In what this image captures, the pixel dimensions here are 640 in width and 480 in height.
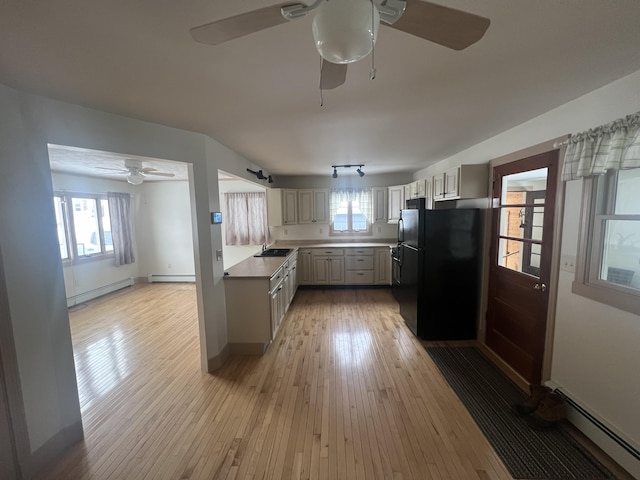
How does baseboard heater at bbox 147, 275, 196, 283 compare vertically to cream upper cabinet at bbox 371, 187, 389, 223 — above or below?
below

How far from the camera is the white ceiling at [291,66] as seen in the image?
3.37 ft

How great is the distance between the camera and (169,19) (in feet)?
3.42

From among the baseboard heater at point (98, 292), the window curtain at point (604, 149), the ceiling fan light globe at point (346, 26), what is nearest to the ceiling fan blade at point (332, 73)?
the ceiling fan light globe at point (346, 26)

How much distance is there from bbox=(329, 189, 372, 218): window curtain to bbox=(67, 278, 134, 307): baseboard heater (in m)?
4.74

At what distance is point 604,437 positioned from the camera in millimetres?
1728

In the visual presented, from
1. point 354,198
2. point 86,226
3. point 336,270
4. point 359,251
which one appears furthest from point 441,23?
point 86,226

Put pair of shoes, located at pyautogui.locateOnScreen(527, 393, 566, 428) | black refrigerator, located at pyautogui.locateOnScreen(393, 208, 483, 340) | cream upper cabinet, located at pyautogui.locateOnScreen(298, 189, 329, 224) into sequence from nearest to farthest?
pair of shoes, located at pyautogui.locateOnScreen(527, 393, 566, 428) → black refrigerator, located at pyautogui.locateOnScreen(393, 208, 483, 340) → cream upper cabinet, located at pyautogui.locateOnScreen(298, 189, 329, 224)

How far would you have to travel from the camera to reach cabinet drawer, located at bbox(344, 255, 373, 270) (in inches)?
208

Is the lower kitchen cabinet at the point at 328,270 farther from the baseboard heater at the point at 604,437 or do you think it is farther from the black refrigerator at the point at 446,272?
the baseboard heater at the point at 604,437

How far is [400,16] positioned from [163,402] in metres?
3.02

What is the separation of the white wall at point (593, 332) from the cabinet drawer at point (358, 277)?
10.9ft

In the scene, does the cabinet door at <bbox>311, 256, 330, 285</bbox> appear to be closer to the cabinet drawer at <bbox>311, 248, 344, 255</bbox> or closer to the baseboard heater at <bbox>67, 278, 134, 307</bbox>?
the cabinet drawer at <bbox>311, 248, 344, 255</bbox>

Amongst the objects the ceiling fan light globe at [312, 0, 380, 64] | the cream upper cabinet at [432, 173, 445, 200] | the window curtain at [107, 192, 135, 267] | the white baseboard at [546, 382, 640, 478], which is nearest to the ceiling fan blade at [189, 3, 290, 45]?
the ceiling fan light globe at [312, 0, 380, 64]

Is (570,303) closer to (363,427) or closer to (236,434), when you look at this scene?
(363,427)
